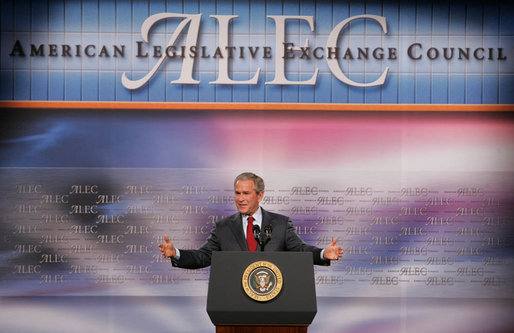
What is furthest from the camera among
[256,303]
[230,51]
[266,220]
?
[230,51]

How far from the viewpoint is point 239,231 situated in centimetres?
414

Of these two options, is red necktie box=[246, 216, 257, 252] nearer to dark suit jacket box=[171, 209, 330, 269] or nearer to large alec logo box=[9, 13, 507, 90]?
dark suit jacket box=[171, 209, 330, 269]

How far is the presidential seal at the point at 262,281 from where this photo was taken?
3.08 meters

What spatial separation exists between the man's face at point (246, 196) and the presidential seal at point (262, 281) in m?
1.00

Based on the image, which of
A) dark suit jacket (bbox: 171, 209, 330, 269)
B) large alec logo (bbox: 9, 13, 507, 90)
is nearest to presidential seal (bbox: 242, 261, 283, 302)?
dark suit jacket (bbox: 171, 209, 330, 269)

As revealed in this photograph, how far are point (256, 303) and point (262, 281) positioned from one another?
0.10 m

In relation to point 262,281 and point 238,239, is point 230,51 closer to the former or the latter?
point 238,239

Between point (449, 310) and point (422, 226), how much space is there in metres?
0.69

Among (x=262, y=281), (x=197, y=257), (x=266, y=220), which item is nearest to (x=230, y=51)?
(x=266, y=220)

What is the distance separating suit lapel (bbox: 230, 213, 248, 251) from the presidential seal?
0.93 metres

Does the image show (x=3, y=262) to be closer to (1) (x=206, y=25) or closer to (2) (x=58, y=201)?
(2) (x=58, y=201)

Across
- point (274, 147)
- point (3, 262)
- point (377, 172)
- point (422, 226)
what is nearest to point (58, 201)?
point (3, 262)

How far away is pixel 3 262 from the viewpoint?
17.6 feet

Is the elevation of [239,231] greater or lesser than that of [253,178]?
lesser
